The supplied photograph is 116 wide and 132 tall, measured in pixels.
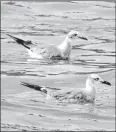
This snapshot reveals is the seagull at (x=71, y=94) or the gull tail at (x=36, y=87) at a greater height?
the gull tail at (x=36, y=87)

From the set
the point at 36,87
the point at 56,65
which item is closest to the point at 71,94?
the point at 36,87

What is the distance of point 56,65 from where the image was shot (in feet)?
55.7

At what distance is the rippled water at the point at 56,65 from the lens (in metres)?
11.5

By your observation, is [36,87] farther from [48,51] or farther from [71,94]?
[48,51]

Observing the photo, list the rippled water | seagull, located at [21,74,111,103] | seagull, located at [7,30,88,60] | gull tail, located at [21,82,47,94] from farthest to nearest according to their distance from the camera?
1. seagull, located at [7,30,88,60]
2. gull tail, located at [21,82,47,94]
3. seagull, located at [21,74,111,103]
4. the rippled water

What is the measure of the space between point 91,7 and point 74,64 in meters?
9.26

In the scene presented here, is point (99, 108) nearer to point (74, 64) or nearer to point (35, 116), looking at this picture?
point (35, 116)

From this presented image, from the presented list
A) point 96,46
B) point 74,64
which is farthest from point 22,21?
point 74,64

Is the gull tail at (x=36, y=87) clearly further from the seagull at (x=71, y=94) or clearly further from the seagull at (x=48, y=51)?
the seagull at (x=48, y=51)

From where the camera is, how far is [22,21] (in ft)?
76.6

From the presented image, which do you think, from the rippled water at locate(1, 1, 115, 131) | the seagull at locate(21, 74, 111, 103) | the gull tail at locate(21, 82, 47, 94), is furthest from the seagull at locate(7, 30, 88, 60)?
the seagull at locate(21, 74, 111, 103)

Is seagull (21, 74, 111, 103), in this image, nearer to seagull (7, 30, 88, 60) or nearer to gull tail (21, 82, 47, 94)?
gull tail (21, 82, 47, 94)

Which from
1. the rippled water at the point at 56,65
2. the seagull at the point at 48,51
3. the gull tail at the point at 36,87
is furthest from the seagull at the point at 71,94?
the seagull at the point at 48,51

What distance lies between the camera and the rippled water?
11547 mm
